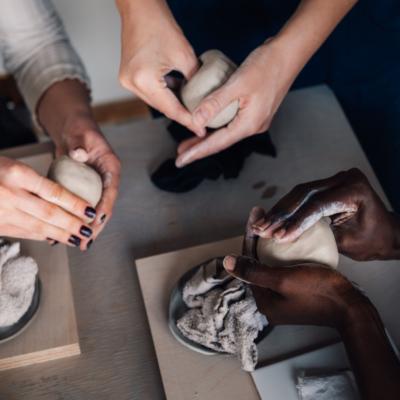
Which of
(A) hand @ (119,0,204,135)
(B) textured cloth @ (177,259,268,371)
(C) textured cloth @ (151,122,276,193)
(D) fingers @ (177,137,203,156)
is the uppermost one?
(A) hand @ (119,0,204,135)

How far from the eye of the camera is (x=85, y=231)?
2.56 ft

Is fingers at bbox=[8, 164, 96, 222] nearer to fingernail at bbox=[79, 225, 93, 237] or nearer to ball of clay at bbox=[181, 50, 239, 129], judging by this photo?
fingernail at bbox=[79, 225, 93, 237]

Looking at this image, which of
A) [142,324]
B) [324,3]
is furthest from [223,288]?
[324,3]

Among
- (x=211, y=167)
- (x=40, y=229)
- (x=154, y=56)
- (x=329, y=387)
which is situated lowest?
(x=329, y=387)

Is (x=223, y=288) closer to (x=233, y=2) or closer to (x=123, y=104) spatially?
(x=233, y=2)

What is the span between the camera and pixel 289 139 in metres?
0.97

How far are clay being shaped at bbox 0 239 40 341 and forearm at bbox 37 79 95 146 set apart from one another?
275mm

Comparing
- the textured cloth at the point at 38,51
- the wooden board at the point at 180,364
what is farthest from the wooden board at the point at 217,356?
the textured cloth at the point at 38,51

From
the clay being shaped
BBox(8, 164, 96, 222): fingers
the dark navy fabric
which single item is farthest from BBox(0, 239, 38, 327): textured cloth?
the dark navy fabric

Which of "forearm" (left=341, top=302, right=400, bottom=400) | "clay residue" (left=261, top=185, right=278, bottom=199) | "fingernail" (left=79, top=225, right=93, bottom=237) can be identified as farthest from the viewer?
"clay residue" (left=261, top=185, right=278, bottom=199)

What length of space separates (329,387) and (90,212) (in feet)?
1.41

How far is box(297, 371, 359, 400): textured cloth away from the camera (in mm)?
643

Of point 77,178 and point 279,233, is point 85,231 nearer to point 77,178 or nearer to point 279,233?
point 77,178

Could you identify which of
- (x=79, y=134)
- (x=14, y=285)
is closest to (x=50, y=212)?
(x=14, y=285)
